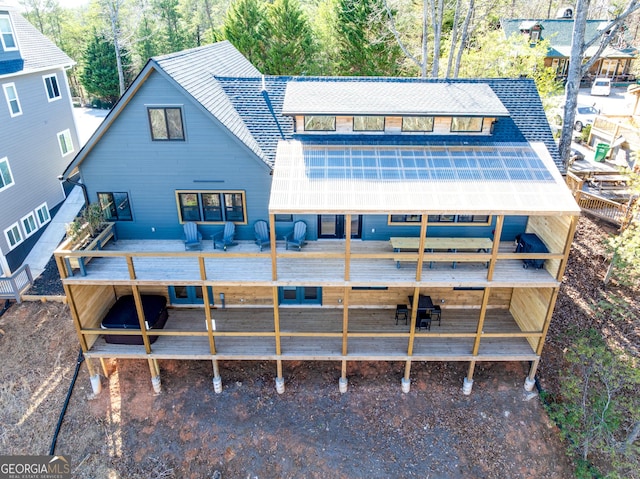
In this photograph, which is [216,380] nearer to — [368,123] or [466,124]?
[368,123]

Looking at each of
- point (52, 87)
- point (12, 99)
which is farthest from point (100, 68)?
point (12, 99)

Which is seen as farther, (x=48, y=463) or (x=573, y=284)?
(x=573, y=284)

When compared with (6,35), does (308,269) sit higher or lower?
lower

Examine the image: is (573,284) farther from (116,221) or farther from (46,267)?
(46,267)

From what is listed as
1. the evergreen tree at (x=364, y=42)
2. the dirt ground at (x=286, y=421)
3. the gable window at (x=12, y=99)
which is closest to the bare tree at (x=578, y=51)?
the dirt ground at (x=286, y=421)

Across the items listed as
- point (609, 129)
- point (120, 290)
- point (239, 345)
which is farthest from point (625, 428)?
A: point (609, 129)

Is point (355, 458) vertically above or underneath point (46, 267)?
underneath

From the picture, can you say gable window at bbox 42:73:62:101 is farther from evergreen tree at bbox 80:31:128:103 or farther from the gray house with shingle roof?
the gray house with shingle roof
